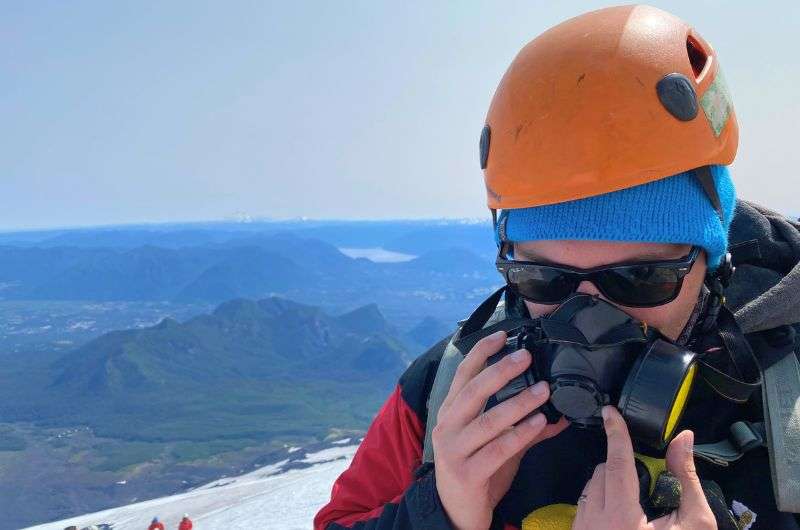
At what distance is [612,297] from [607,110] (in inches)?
21.9

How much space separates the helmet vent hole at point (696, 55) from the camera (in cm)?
199

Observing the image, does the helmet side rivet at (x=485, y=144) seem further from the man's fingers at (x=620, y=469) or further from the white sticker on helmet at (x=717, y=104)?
the man's fingers at (x=620, y=469)

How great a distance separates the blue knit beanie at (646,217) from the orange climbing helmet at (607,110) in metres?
0.03

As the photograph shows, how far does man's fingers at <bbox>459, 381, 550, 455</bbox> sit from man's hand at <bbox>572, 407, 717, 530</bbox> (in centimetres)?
21

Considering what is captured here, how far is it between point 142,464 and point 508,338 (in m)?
121

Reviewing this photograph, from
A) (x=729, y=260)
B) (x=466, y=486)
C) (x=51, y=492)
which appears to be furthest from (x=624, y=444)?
(x=51, y=492)

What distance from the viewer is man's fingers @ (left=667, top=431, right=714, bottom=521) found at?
52.4 inches

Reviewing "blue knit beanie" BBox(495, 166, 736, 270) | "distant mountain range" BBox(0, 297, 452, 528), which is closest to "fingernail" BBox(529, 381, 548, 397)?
"blue knit beanie" BBox(495, 166, 736, 270)

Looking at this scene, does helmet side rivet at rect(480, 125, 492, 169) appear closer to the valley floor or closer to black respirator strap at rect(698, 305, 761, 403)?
black respirator strap at rect(698, 305, 761, 403)

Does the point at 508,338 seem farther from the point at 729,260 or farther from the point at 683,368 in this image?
the point at 729,260

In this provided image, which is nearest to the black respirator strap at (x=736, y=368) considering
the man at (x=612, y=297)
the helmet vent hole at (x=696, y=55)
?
the man at (x=612, y=297)

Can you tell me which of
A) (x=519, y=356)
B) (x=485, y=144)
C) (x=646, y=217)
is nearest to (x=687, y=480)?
(x=519, y=356)

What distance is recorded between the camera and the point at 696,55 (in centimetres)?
203

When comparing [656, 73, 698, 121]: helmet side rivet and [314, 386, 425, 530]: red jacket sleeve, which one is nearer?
[656, 73, 698, 121]: helmet side rivet
